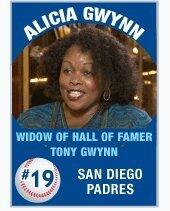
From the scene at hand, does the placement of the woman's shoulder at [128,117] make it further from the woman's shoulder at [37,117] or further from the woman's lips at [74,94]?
the woman's shoulder at [37,117]

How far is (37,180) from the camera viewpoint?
97.0 inches

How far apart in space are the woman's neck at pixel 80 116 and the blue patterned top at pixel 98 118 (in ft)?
0.06

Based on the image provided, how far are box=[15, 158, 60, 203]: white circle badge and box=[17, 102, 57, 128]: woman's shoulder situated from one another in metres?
0.18

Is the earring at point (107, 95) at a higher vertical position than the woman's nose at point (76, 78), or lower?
lower

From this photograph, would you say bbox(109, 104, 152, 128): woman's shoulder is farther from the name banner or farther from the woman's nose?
the woman's nose

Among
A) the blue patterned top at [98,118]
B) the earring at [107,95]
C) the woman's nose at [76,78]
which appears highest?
the woman's nose at [76,78]

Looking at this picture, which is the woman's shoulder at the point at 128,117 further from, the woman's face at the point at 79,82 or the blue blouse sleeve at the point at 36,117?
the blue blouse sleeve at the point at 36,117

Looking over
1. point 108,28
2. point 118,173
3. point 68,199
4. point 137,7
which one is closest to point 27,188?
point 68,199

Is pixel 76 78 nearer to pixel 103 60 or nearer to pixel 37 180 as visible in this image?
pixel 103 60

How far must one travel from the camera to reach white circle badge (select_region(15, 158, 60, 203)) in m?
2.45

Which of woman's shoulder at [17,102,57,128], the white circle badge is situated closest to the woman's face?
woman's shoulder at [17,102,57,128]

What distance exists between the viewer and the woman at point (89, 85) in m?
2.42

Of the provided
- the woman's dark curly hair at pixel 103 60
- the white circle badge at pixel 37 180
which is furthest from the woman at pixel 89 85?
the white circle badge at pixel 37 180

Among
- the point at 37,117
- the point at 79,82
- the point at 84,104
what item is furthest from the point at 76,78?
the point at 37,117
